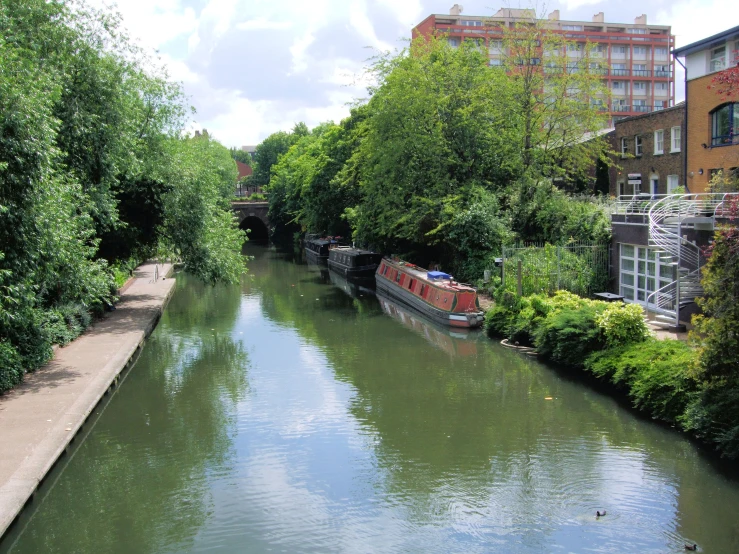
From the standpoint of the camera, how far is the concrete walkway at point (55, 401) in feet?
33.3

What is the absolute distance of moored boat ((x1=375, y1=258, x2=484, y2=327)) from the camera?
23.8m

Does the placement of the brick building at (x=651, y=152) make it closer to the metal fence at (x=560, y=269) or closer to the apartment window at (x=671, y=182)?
the apartment window at (x=671, y=182)

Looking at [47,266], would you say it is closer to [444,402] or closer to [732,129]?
[444,402]

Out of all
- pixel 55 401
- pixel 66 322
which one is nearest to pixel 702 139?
pixel 66 322

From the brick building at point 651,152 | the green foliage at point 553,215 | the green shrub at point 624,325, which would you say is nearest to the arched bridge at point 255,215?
the brick building at point 651,152

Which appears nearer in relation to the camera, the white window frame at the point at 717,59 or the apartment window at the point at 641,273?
the apartment window at the point at 641,273

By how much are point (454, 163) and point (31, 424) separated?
21.4 meters

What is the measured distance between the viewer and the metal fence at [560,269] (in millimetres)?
22828

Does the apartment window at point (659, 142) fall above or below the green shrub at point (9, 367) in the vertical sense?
above

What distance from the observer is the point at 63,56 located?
2014 centimetres

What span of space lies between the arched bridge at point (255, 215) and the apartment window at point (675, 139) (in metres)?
50.6

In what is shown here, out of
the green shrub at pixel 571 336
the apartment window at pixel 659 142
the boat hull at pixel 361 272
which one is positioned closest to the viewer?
the green shrub at pixel 571 336

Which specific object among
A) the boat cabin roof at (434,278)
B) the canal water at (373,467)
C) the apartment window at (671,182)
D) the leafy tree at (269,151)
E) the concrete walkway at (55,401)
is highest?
the leafy tree at (269,151)

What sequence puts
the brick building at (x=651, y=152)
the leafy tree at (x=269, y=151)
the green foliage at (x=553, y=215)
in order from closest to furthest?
1. the green foliage at (x=553, y=215)
2. the brick building at (x=651, y=152)
3. the leafy tree at (x=269, y=151)
